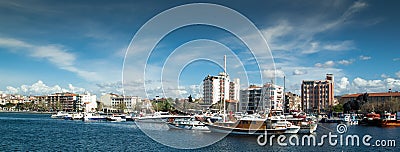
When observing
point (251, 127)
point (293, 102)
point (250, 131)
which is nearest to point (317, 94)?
point (293, 102)

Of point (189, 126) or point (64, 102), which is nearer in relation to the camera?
point (189, 126)

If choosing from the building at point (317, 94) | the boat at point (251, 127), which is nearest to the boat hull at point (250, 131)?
the boat at point (251, 127)

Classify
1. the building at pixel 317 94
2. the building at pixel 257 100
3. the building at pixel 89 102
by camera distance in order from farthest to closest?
the building at pixel 89 102
the building at pixel 317 94
the building at pixel 257 100

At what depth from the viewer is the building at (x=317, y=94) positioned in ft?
354

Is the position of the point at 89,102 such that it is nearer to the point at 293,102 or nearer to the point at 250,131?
the point at 293,102

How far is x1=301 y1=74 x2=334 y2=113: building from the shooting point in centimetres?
10794

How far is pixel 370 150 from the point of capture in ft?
79.2

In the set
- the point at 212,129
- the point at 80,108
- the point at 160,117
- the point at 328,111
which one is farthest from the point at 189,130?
the point at 80,108

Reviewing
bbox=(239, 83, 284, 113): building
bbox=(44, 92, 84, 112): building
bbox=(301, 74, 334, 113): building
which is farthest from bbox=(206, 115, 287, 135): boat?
bbox=(44, 92, 84, 112): building

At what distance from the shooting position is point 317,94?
109750 mm

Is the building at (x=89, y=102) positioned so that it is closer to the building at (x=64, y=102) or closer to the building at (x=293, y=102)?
the building at (x=64, y=102)

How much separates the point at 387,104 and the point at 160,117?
45491 millimetres

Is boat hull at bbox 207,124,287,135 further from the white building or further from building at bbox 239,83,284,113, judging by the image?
the white building

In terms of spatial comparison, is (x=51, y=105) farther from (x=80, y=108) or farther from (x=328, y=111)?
(x=328, y=111)
